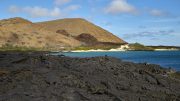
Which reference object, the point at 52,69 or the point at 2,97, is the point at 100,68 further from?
the point at 2,97

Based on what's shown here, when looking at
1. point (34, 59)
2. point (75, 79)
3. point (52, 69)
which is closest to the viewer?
point (75, 79)

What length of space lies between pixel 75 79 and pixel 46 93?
9.21 feet

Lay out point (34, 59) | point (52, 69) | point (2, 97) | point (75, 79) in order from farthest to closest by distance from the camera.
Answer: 1. point (34, 59)
2. point (52, 69)
3. point (75, 79)
4. point (2, 97)

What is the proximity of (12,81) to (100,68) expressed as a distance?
22.7 feet

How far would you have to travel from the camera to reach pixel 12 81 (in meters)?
20.5

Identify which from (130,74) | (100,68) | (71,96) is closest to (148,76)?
(130,74)

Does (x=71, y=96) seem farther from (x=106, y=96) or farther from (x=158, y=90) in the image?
(x=158, y=90)

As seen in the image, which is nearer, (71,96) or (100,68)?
(71,96)

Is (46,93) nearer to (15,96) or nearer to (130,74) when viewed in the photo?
(15,96)

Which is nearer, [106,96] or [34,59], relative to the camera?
[106,96]

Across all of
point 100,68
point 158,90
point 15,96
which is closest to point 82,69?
point 100,68

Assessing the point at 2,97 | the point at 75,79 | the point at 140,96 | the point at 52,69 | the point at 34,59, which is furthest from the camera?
the point at 34,59

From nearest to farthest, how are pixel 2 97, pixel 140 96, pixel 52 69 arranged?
pixel 2 97, pixel 140 96, pixel 52 69

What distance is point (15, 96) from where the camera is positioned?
18172 mm
